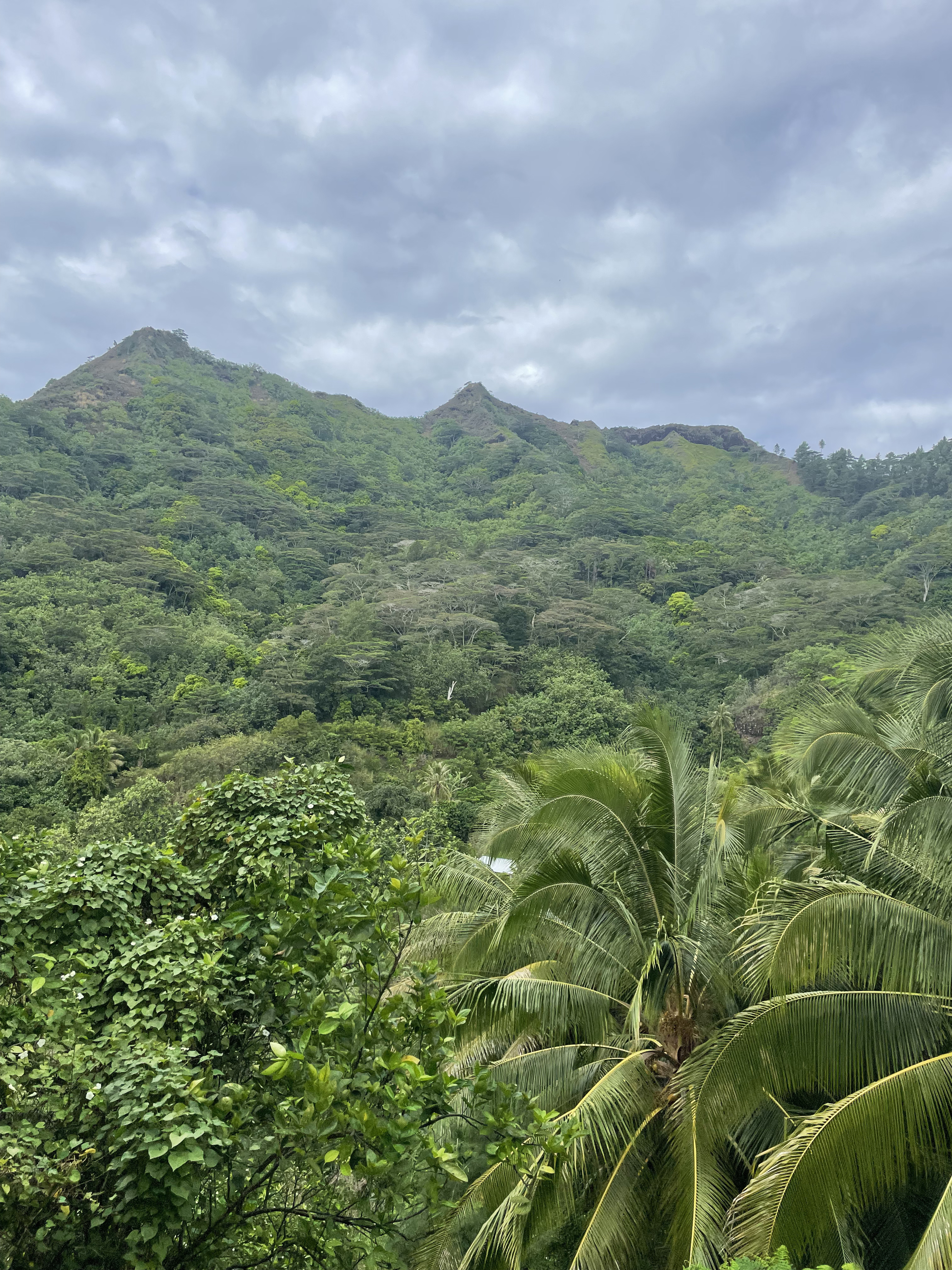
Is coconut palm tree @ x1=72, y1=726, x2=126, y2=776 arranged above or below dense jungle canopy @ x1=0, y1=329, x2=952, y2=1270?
below

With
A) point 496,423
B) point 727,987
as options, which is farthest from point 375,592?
point 496,423

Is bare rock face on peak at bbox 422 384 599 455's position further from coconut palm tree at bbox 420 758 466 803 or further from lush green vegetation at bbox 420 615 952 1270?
lush green vegetation at bbox 420 615 952 1270

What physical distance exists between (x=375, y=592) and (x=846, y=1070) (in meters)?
39.2

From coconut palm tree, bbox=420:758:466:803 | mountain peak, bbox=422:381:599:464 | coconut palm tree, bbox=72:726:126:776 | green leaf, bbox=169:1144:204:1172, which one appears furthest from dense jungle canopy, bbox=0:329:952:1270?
mountain peak, bbox=422:381:599:464

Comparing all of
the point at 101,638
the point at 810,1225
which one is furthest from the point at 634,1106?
the point at 101,638

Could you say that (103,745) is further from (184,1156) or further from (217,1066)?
(184,1156)

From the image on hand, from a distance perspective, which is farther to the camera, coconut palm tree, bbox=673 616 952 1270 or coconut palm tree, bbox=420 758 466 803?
coconut palm tree, bbox=420 758 466 803

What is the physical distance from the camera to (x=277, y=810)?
4230mm

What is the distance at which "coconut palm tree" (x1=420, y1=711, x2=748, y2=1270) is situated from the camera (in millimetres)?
4902

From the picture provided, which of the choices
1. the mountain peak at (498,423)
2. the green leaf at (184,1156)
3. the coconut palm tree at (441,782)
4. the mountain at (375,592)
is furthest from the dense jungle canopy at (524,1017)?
the mountain peak at (498,423)

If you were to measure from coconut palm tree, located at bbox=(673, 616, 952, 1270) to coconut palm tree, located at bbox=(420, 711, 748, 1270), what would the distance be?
502 millimetres

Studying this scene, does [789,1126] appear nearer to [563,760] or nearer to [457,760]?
[563,760]

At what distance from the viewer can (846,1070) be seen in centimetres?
427

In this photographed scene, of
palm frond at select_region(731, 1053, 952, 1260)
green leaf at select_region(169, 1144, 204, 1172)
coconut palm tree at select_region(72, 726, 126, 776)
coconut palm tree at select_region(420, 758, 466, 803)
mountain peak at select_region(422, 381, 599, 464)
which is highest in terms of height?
mountain peak at select_region(422, 381, 599, 464)
